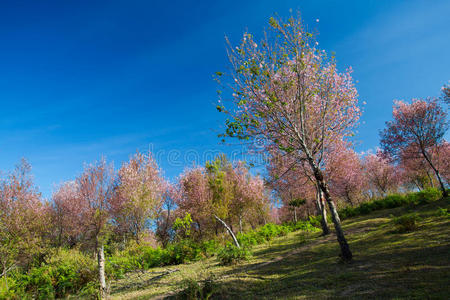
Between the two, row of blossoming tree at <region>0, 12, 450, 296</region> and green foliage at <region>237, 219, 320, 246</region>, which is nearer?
row of blossoming tree at <region>0, 12, 450, 296</region>

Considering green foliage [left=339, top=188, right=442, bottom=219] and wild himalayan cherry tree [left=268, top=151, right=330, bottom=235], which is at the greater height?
wild himalayan cherry tree [left=268, top=151, right=330, bottom=235]

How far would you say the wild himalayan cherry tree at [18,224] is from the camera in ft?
42.0

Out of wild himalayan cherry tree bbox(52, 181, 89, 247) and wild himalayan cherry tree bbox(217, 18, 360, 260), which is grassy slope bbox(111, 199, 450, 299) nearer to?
wild himalayan cherry tree bbox(217, 18, 360, 260)

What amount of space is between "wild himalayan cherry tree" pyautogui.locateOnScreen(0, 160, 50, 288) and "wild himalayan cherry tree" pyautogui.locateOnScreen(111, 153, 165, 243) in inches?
190

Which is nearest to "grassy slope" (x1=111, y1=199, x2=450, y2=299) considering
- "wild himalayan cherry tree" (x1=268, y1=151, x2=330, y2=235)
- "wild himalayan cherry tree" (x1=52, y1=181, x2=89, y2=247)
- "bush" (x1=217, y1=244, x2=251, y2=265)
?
"bush" (x1=217, y1=244, x2=251, y2=265)

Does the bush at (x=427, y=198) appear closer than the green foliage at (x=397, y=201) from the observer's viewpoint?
Yes

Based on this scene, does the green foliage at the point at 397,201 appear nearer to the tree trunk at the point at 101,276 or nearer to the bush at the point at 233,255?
the bush at the point at 233,255

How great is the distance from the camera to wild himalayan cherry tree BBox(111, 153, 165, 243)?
1544 cm

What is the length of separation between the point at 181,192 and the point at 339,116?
18.7 meters

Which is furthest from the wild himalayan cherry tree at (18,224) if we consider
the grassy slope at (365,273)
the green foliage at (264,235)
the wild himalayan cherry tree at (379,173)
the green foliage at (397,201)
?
the wild himalayan cherry tree at (379,173)

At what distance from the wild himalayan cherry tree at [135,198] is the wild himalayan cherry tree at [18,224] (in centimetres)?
483

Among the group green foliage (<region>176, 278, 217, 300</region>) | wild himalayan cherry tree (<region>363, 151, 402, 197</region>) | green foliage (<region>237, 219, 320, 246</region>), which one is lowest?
green foliage (<region>237, 219, 320, 246</region>)

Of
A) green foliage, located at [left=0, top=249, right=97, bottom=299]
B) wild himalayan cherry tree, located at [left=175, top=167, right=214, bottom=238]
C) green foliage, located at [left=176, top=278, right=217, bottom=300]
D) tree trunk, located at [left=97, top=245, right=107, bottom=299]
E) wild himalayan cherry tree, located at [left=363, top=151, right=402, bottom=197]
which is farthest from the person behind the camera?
wild himalayan cherry tree, located at [left=363, top=151, right=402, bottom=197]

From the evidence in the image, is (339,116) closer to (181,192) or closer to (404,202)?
(404,202)
